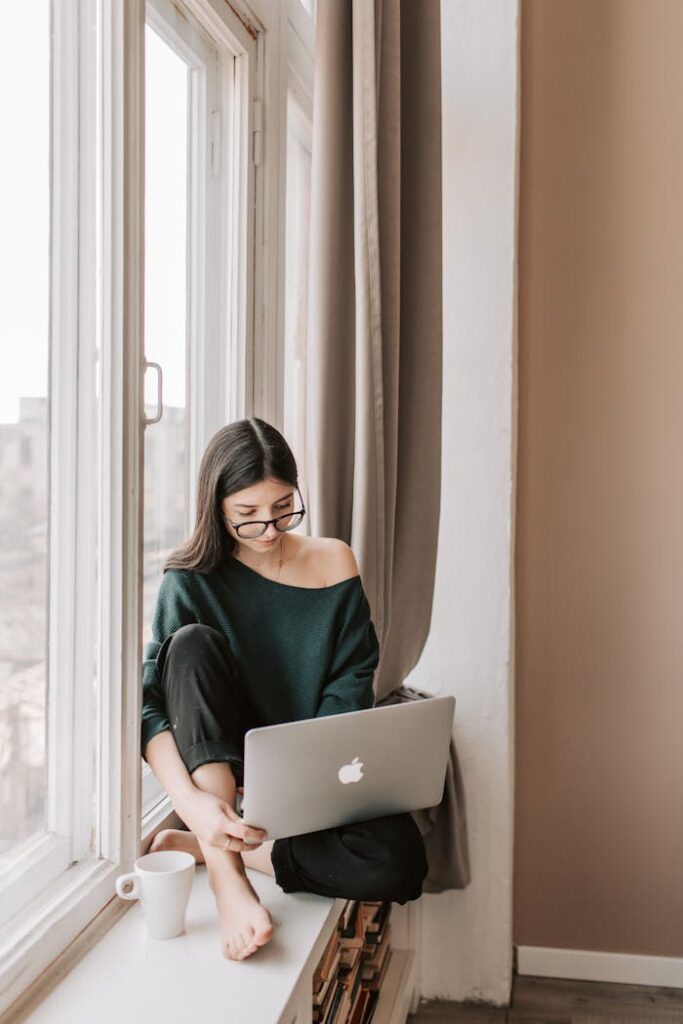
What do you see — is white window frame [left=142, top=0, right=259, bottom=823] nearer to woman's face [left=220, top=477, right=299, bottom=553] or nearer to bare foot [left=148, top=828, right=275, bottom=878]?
bare foot [left=148, top=828, right=275, bottom=878]

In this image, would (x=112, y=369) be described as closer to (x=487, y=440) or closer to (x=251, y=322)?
(x=251, y=322)

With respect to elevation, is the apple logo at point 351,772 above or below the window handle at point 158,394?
below

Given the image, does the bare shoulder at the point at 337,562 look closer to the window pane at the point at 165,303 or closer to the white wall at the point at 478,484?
the window pane at the point at 165,303

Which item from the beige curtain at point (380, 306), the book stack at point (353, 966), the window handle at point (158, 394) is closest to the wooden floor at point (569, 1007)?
the book stack at point (353, 966)

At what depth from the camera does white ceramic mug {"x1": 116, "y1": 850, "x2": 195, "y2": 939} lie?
123cm

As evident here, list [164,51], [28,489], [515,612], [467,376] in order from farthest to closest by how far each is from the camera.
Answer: [515,612] < [467,376] < [164,51] < [28,489]

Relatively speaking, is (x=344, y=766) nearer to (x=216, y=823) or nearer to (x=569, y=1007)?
(x=216, y=823)

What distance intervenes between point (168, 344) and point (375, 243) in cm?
37

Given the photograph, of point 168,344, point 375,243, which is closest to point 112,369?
point 168,344

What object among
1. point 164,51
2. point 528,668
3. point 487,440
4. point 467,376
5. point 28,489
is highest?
point 164,51

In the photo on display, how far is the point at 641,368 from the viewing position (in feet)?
7.94

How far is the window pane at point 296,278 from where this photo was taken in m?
2.22

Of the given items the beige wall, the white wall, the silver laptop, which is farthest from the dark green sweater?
the beige wall

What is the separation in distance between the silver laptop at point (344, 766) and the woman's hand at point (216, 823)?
2cm
